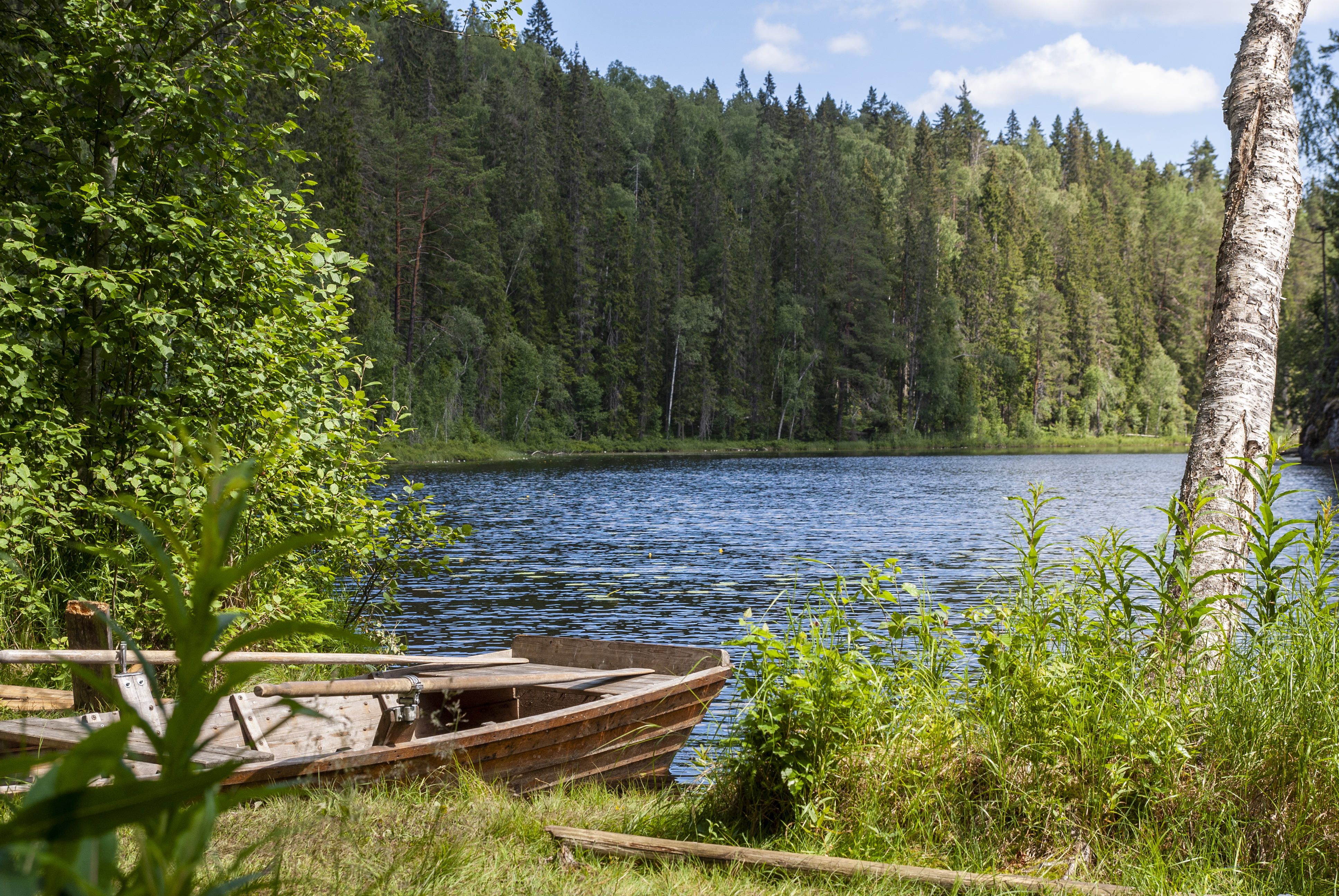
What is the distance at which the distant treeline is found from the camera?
57688 millimetres

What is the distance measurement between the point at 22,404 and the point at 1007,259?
8701cm

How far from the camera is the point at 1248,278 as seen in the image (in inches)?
224

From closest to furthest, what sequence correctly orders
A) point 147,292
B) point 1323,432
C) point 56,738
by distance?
point 56,738 < point 147,292 < point 1323,432

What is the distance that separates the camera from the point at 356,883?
3.11 metres

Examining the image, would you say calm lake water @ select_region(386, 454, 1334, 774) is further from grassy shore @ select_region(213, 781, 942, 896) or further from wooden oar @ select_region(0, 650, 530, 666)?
grassy shore @ select_region(213, 781, 942, 896)

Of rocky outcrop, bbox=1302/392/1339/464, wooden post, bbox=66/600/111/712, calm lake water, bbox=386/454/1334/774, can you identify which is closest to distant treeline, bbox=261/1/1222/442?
calm lake water, bbox=386/454/1334/774

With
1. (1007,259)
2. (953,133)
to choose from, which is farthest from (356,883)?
(953,133)

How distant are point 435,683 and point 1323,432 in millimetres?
49918

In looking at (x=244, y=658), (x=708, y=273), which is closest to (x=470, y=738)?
(x=244, y=658)

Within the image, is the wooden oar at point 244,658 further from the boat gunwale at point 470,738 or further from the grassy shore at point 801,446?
the grassy shore at point 801,446

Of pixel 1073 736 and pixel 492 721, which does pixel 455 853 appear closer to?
pixel 1073 736

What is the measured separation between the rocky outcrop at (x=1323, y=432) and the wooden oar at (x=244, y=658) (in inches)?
1761

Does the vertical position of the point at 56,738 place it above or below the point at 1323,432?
below

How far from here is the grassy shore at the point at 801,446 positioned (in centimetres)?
5494
